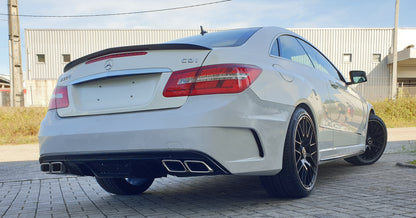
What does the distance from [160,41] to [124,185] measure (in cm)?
2742

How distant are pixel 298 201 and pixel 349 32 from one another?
30.5m

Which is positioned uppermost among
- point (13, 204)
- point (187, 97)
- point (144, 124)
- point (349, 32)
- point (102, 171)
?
point (349, 32)

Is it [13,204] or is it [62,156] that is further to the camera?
[13,204]

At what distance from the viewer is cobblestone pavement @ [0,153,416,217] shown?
3131 mm

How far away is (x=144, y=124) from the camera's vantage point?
109 inches

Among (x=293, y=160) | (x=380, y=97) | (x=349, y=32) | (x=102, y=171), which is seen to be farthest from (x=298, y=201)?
(x=349, y=32)

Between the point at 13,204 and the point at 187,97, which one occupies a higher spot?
the point at 187,97

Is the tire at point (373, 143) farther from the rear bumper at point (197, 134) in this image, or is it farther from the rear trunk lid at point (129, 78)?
the rear trunk lid at point (129, 78)

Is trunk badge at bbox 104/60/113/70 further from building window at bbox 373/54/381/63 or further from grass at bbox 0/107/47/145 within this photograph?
building window at bbox 373/54/381/63

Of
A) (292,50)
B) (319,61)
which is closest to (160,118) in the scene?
(292,50)

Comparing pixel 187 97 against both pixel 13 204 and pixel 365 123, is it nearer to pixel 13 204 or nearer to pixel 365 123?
pixel 13 204

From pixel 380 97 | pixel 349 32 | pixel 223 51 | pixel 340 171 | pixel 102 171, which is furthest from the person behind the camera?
pixel 349 32

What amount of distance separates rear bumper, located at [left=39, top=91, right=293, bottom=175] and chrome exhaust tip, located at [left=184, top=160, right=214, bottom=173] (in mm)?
80

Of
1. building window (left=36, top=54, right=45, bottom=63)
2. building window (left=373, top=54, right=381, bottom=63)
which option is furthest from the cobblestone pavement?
building window (left=373, top=54, right=381, bottom=63)
